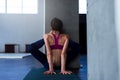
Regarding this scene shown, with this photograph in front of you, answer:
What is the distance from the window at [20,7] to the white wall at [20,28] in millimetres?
189

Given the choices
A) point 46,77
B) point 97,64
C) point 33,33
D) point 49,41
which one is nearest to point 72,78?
point 46,77

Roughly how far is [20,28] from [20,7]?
1066 millimetres

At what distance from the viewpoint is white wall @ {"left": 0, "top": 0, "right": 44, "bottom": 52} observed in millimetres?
12836

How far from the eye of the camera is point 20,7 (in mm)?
12961

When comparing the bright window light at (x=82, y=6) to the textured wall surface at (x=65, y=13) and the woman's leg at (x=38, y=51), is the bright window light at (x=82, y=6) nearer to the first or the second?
the textured wall surface at (x=65, y=13)

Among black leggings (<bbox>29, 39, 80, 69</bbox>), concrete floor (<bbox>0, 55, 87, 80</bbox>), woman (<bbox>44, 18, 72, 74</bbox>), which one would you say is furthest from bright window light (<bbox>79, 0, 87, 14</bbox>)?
woman (<bbox>44, 18, 72, 74</bbox>)

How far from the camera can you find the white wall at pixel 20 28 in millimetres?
12836

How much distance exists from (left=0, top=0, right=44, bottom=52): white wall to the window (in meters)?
0.19

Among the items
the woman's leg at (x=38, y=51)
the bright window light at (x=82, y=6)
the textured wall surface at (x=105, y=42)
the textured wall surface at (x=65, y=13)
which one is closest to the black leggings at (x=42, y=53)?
the woman's leg at (x=38, y=51)

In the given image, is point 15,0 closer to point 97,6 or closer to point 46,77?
point 46,77

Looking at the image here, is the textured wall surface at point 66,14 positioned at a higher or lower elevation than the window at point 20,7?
lower

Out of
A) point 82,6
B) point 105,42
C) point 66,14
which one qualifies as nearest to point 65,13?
point 66,14

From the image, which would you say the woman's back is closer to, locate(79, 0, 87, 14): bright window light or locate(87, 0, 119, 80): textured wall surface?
locate(87, 0, 119, 80): textured wall surface

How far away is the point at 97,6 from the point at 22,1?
1120 centimetres
